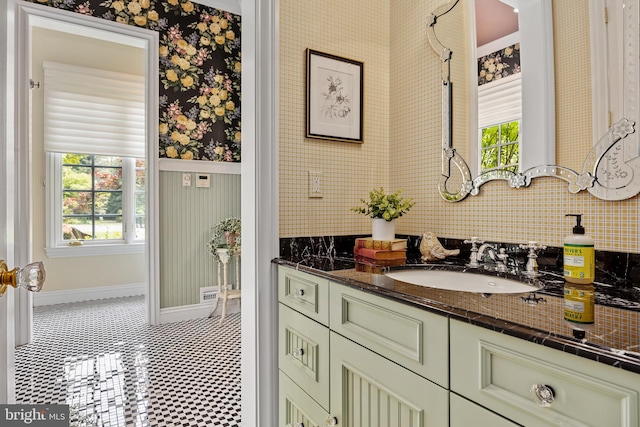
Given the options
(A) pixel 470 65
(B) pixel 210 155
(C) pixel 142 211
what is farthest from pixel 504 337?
(C) pixel 142 211

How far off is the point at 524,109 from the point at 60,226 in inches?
184

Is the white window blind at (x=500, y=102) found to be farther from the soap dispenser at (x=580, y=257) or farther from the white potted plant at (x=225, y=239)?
the white potted plant at (x=225, y=239)

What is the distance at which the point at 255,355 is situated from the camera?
1539 mm

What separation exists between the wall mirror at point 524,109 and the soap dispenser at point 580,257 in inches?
8.5

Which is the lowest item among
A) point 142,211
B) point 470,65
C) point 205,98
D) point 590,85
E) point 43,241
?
point 43,241

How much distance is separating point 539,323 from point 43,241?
485 centimetres

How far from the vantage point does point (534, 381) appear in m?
0.64

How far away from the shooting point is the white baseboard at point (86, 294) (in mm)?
4000

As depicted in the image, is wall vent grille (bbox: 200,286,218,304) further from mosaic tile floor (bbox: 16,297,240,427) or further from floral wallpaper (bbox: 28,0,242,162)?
floral wallpaper (bbox: 28,0,242,162)

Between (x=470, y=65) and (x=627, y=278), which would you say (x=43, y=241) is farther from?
(x=627, y=278)

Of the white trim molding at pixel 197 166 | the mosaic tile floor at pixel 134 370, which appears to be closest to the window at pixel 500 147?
the mosaic tile floor at pixel 134 370

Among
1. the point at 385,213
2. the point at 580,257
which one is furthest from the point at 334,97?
the point at 580,257

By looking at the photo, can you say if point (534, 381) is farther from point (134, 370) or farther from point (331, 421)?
point (134, 370)

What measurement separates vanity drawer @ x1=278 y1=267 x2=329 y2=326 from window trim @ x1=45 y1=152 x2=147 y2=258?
146 inches
